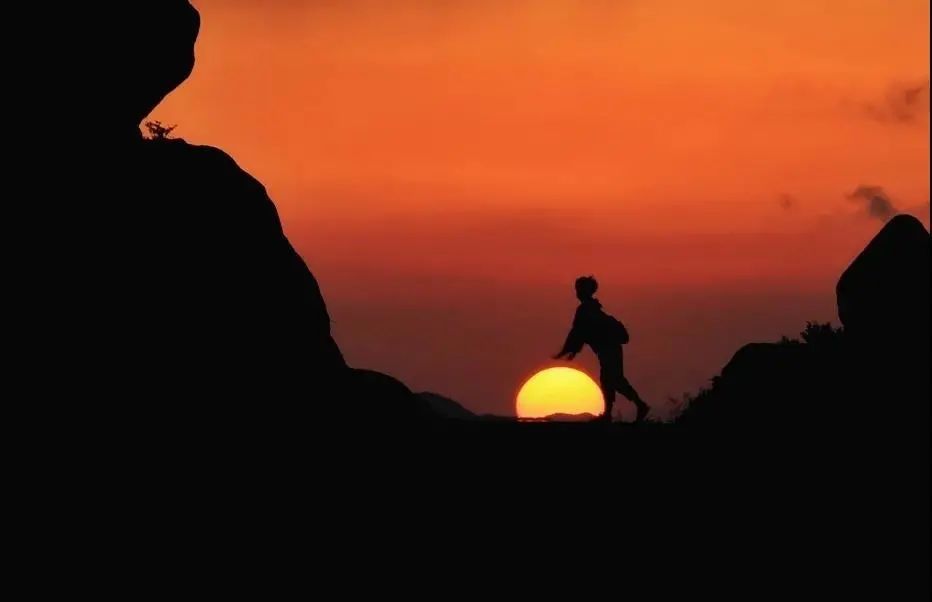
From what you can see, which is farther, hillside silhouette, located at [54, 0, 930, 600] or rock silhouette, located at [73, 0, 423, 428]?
rock silhouette, located at [73, 0, 423, 428]

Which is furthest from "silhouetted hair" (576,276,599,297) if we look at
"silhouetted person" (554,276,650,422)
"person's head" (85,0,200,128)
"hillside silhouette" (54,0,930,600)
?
"person's head" (85,0,200,128)

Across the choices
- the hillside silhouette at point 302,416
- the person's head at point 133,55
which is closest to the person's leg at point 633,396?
the hillside silhouette at point 302,416

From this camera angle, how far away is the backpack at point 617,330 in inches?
808

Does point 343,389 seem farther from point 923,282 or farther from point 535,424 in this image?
point 923,282

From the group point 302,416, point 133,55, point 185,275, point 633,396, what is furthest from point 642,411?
point 133,55

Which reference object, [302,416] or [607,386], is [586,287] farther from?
[302,416]

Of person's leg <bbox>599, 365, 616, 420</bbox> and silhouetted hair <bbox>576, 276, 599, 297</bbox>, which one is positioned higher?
silhouetted hair <bbox>576, 276, 599, 297</bbox>

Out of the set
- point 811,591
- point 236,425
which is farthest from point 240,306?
point 811,591

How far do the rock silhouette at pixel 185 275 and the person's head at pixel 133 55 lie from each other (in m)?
0.02

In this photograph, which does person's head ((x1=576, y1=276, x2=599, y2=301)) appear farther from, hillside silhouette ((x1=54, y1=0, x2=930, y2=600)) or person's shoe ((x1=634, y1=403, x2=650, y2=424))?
hillside silhouette ((x1=54, y1=0, x2=930, y2=600))

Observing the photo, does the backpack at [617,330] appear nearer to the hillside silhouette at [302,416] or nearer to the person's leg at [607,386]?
the person's leg at [607,386]

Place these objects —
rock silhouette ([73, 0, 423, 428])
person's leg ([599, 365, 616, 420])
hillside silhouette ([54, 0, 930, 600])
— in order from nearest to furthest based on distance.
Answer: hillside silhouette ([54, 0, 930, 600]) → rock silhouette ([73, 0, 423, 428]) → person's leg ([599, 365, 616, 420])

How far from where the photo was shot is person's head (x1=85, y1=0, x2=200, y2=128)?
14.7 metres

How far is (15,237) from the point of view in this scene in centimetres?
1309
